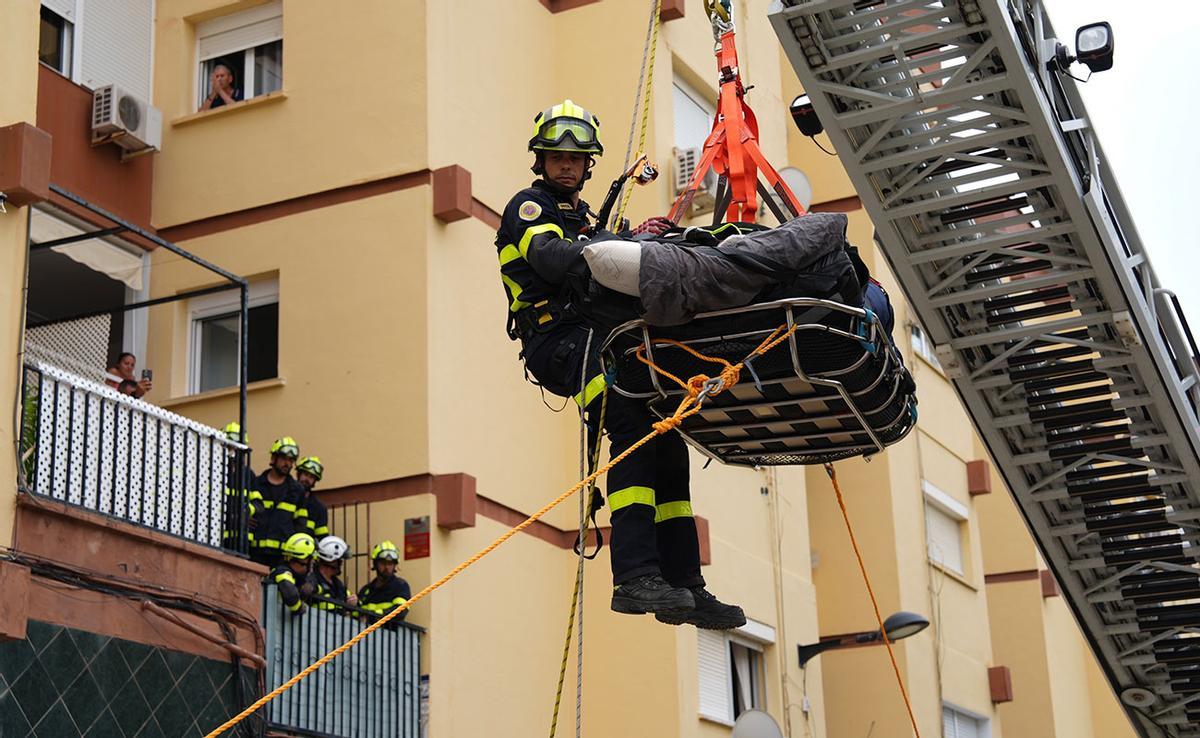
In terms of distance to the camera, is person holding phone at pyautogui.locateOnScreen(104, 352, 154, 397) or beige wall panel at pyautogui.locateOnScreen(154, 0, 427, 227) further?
beige wall panel at pyautogui.locateOnScreen(154, 0, 427, 227)

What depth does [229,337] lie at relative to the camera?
1800 centimetres

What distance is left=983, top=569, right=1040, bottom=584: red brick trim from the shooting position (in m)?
28.3

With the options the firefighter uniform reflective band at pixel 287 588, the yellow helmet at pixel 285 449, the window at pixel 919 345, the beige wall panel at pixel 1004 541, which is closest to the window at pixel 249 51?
the yellow helmet at pixel 285 449

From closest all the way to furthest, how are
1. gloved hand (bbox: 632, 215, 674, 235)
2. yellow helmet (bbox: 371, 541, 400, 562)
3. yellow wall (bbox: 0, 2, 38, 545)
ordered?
gloved hand (bbox: 632, 215, 674, 235) < yellow wall (bbox: 0, 2, 38, 545) < yellow helmet (bbox: 371, 541, 400, 562)

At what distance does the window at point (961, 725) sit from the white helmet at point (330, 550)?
11.0 metres

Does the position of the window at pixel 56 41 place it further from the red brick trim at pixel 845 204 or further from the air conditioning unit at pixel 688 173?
the red brick trim at pixel 845 204

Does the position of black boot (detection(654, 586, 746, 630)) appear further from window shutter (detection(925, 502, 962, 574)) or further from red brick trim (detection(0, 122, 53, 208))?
window shutter (detection(925, 502, 962, 574))

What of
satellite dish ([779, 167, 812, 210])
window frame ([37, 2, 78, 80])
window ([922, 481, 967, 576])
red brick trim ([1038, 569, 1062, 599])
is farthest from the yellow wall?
red brick trim ([1038, 569, 1062, 599])

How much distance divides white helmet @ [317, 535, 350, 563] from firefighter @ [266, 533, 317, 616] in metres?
0.38

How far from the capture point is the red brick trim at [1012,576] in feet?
92.8

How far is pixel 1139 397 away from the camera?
45.8 ft

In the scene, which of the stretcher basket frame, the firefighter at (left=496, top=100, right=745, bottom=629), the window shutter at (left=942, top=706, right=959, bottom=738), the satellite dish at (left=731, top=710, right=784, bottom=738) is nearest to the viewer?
the stretcher basket frame

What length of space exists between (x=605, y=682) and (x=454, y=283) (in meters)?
4.12

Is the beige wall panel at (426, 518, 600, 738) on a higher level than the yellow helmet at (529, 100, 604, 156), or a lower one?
lower
